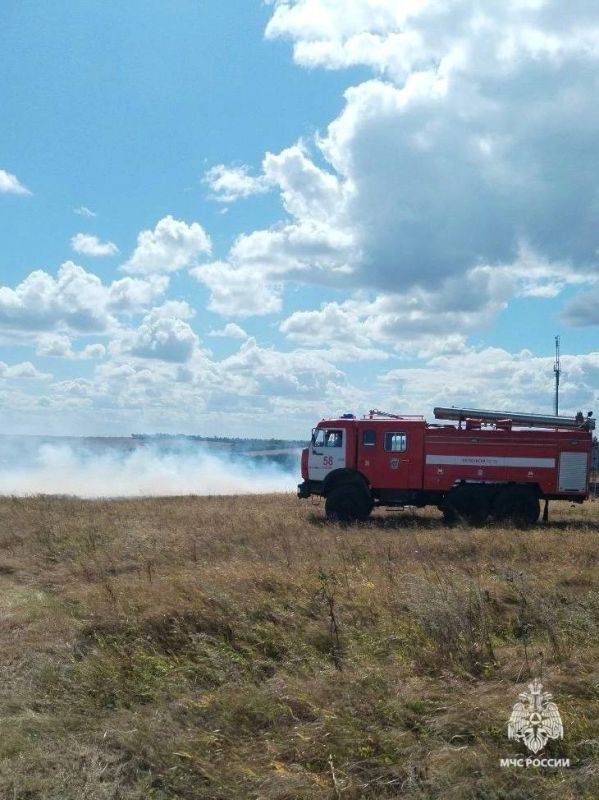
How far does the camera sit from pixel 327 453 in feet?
67.7

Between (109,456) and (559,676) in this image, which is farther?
(109,456)

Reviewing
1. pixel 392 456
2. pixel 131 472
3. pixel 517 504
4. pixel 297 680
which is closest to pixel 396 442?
pixel 392 456

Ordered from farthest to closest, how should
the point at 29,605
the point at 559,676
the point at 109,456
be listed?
the point at 109,456 < the point at 29,605 < the point at 559,676

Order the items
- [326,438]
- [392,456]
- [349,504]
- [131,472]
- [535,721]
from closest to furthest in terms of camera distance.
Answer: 1. [535,721]
2. [349,504]
3. [392,456]
4. [326,438]
5. [131,472]

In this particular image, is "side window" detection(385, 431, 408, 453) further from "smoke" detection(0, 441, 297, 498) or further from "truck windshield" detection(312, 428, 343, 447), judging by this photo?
"smoke" detection(0, 441, 297, 498)

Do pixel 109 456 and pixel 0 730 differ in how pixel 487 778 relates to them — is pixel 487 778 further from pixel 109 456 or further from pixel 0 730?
pixel 109 456

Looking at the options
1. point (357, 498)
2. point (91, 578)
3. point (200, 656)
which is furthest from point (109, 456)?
point (200, 656)

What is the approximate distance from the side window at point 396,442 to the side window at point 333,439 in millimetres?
1314

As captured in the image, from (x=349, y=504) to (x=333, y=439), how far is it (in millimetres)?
1975

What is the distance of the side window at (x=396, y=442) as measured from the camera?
2036cm

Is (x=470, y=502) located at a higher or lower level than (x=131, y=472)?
higher

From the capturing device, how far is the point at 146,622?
7250 millimetres

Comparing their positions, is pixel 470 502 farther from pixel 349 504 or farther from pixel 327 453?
pixel 327 453

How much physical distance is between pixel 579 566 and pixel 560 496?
1046cm
